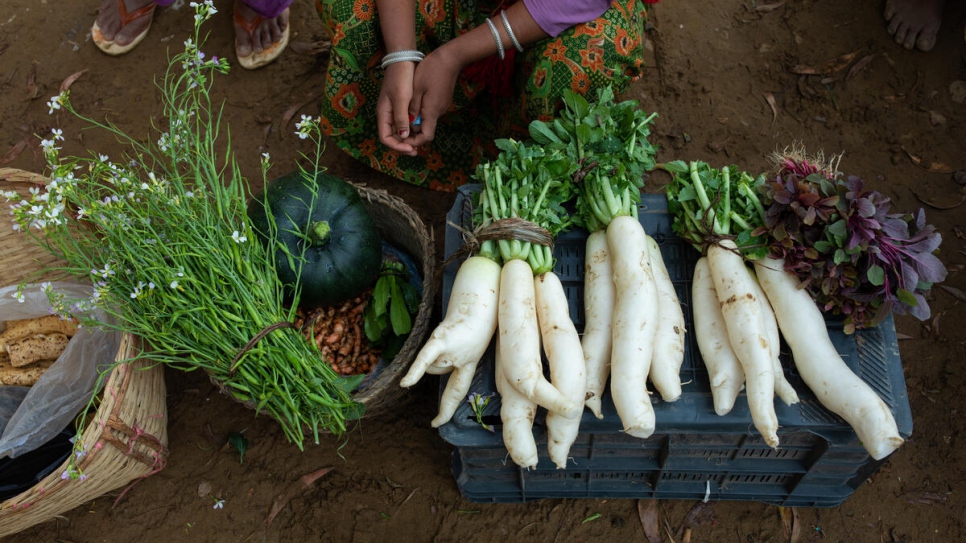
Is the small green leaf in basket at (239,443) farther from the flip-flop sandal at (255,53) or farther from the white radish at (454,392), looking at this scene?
the flip-flop sandal at (255,53)

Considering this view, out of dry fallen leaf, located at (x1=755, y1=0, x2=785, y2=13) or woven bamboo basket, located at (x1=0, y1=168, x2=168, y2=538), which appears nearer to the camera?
woven bamboo basket, located at (x1=0, y1=168, x2=168, y2=538)

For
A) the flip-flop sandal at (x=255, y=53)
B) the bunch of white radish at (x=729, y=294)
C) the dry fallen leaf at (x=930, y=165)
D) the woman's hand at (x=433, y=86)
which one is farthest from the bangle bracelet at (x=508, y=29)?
the dry fallen leaf at (x=930, y=165)

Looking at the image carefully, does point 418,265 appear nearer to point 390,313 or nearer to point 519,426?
point 390,313

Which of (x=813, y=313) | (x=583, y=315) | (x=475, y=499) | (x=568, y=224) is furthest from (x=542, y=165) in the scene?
(x=475, y=499)

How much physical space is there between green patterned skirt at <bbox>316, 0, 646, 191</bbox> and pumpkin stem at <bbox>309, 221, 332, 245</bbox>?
75 centimetres

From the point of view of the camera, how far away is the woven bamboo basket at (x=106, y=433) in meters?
2.04

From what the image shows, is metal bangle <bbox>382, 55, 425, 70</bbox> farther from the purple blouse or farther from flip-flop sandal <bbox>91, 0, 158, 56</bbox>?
flip-flop sandal <bbox>91, 0, 158, 56</bbox>

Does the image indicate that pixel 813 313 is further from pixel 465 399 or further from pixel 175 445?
pixel 175 445

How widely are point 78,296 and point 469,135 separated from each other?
5.49ft

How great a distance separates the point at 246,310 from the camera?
6.39ft

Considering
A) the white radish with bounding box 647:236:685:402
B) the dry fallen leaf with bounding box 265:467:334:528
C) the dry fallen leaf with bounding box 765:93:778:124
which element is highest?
the white radish with bounding box 647:236:685:402

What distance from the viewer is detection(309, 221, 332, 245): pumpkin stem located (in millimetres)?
2191

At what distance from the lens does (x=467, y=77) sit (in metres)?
2.58

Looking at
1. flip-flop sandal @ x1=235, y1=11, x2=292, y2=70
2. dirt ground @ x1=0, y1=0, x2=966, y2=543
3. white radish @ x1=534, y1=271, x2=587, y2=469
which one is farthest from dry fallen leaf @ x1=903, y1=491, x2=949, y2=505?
flip-flop sandal @ x1=235, y1=11, x2=292, y2=70
